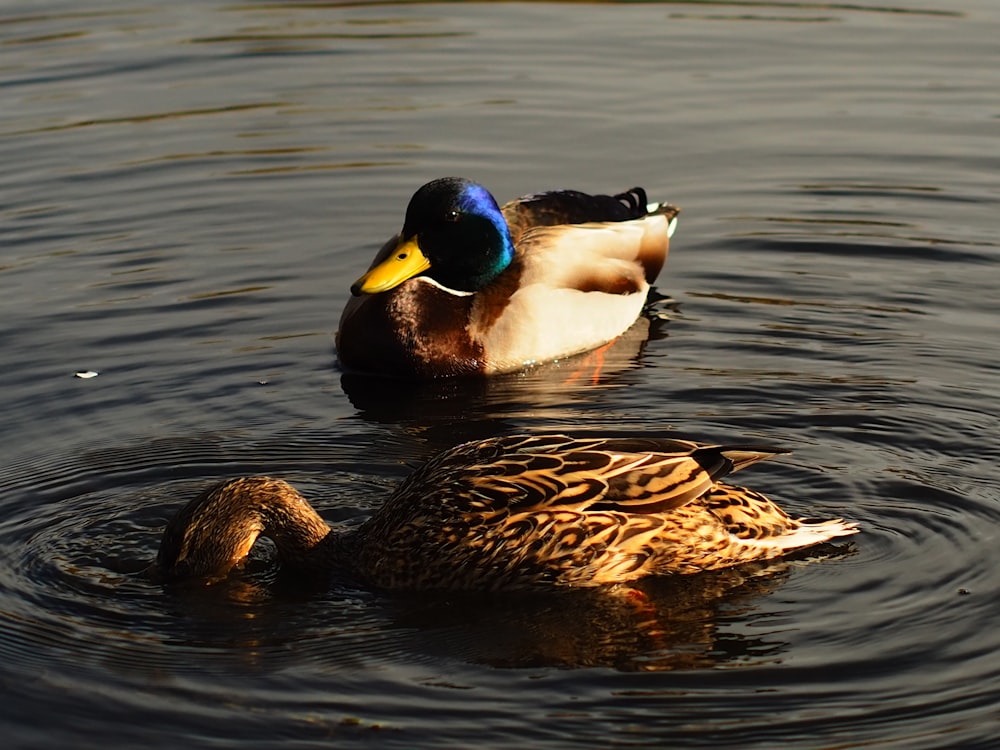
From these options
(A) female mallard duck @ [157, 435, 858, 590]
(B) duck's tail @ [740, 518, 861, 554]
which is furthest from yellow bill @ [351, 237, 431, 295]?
(B) duck's tail @ [740, 518, 861, 554]

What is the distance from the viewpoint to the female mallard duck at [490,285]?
9.86m

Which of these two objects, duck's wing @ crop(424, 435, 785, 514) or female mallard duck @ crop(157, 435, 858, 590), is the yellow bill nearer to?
female mallard duck @ crop(157, 435, 858, 590)

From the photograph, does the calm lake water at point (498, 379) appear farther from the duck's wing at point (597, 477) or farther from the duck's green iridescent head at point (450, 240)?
the duck's green iridescent head at point (450, 240)

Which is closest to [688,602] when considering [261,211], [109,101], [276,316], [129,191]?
[276,316]

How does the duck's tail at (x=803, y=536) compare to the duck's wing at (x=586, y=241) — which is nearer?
the duck's tail at (x=803, y=536)

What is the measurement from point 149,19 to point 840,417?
10.7 meters

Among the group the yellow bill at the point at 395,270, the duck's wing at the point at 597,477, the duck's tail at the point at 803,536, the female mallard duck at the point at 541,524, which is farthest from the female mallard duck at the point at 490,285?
the duck's tail at the point at 803,536

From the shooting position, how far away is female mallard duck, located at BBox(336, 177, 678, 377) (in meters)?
9.86

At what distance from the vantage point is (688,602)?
6.43m

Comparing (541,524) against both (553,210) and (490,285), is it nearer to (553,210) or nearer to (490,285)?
(490,285)

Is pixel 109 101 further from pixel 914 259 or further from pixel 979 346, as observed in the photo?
pixel 979 346

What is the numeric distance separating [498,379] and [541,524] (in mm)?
3437

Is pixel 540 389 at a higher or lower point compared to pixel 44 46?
lower

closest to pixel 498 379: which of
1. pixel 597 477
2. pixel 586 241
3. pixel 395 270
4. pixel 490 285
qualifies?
pixel 490 285
